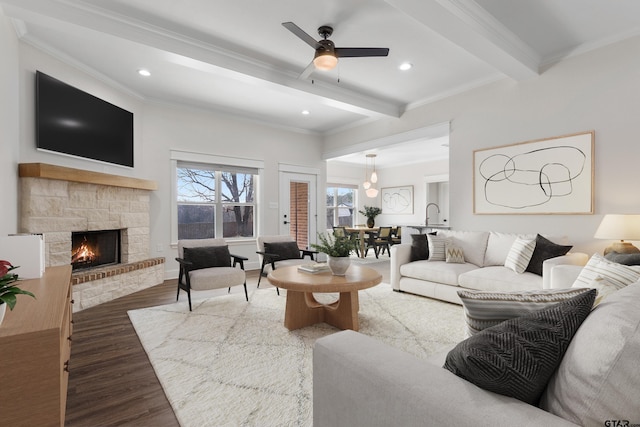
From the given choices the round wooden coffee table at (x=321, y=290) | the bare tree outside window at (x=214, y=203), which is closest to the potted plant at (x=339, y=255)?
the round wooden coffee table at (x=321, y=290)

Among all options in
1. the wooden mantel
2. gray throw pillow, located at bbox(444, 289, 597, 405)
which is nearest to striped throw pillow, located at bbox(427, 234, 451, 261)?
gray throw pillow, located at bbox(444, 289, 597, 405)

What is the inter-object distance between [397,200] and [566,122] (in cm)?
642

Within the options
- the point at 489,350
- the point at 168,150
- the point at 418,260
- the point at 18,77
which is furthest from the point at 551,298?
the point at 168,150

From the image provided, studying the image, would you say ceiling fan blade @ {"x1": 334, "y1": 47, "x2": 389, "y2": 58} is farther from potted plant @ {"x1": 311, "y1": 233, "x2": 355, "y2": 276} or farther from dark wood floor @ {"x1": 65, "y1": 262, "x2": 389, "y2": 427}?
dark wood floor @ {"x1": 65, "y1": 262, "x2": 389, "y2": 427}

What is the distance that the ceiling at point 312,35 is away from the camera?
2.84 metres

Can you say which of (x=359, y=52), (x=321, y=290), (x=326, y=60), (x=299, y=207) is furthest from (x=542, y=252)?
(x=299, y=207)

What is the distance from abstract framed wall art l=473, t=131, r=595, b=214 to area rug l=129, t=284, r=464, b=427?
163 cm

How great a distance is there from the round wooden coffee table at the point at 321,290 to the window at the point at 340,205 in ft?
21.8

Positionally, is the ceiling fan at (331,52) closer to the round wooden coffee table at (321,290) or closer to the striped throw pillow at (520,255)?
the round wooden coffee table at (321,290)

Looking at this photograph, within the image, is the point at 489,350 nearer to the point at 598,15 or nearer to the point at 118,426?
the point at 118,426

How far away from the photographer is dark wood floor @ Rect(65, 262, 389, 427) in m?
1.76

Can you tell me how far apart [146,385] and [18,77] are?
3.34m

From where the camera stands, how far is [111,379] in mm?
2145

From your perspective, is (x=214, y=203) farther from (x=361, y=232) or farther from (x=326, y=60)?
(x=326, y=60)
